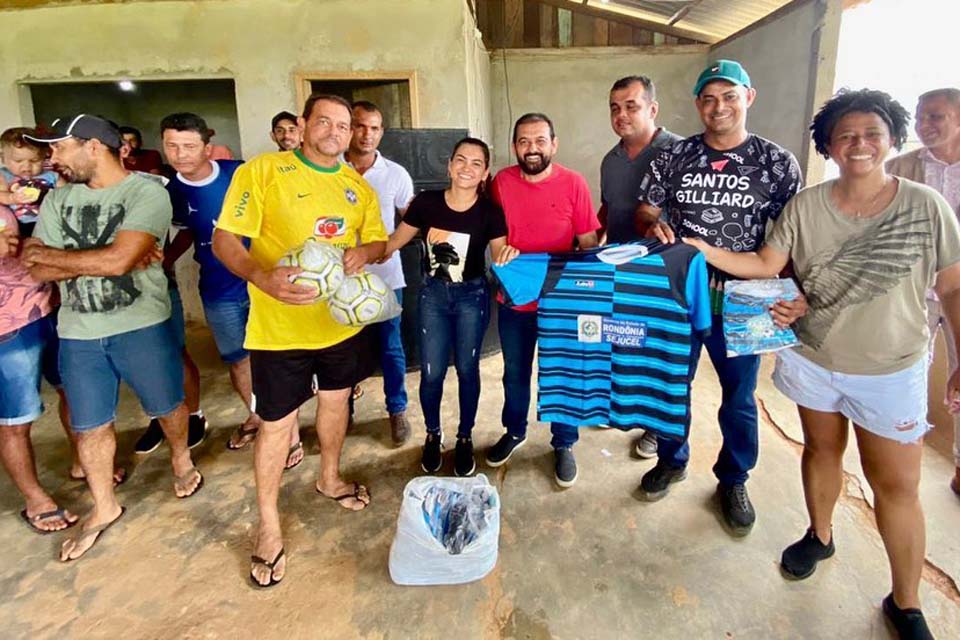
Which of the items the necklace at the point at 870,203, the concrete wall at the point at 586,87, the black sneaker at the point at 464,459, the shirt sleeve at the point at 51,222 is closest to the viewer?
the necklace at the point at 870,203

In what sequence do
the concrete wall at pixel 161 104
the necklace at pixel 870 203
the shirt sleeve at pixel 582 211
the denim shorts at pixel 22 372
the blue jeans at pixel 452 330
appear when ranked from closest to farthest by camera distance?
the necklace at pixel 870 203
the denim shorts at pixel 22 372
the shirt sleeve at pixel 582 211
the blue jeans at pixel 452 330
the concrete wall at pixel 161 104

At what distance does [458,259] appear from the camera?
6.82ft

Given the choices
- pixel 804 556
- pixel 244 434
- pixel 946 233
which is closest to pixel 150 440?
pixel 244 434

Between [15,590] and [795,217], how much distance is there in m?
2.95

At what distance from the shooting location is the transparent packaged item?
1.59 m

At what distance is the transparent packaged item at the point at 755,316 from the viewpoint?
1586 mm

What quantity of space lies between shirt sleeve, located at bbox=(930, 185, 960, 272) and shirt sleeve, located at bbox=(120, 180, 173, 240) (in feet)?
8.09

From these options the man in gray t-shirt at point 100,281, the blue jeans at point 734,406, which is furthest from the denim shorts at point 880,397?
the man in gray t-shirt at point 100,281

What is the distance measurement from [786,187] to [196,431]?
9.95 ft

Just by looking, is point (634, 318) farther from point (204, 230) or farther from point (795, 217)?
point (204, 230)

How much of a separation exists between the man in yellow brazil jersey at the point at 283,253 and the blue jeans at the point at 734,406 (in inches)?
52.6

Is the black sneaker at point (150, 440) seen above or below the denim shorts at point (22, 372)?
below

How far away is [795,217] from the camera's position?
1582 millimetres

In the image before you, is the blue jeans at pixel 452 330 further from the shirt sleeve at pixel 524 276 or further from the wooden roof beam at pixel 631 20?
the wooden roof beam at pixel 631 20
